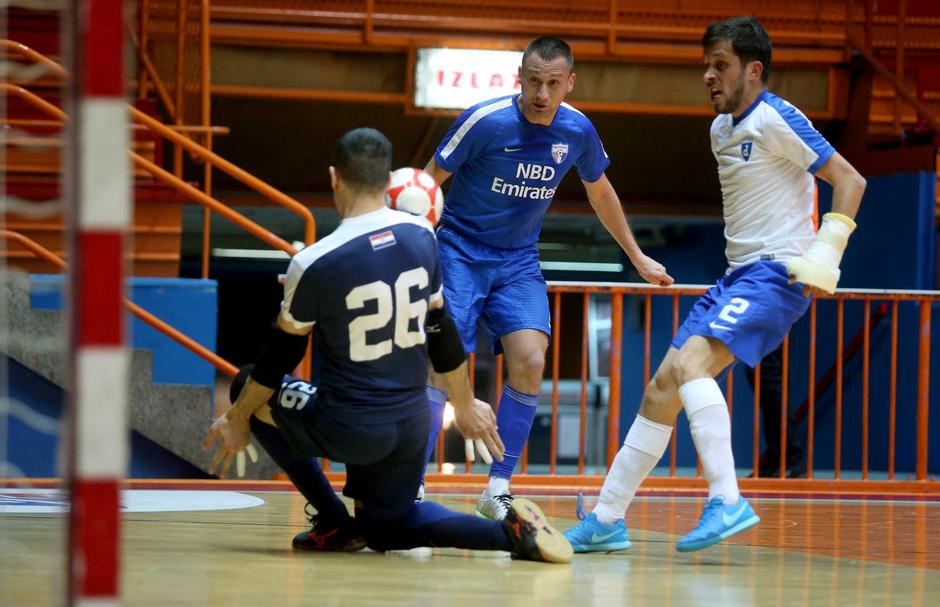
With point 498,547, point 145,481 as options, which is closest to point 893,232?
point 145,481

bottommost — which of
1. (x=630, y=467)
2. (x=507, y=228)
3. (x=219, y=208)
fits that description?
→ (x=630, y=467)

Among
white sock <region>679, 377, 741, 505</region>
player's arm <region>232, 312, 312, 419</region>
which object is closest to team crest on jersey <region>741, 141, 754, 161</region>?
white sock <region>679, 377, 741, 505</region>

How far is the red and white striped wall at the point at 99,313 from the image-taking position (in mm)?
2311

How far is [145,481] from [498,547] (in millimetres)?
3737

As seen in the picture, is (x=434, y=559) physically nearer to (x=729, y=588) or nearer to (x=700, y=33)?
(x=729, y=588)

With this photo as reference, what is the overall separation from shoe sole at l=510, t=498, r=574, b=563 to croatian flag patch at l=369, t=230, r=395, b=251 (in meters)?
0.97

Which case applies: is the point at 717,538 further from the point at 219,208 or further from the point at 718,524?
the point at 219,208

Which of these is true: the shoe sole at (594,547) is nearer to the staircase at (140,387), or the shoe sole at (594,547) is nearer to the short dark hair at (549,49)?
the short dark hair at (549,49)

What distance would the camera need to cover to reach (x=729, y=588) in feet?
13.4

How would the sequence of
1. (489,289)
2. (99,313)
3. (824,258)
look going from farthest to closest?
(489,289) < (824,258) < (99,313)

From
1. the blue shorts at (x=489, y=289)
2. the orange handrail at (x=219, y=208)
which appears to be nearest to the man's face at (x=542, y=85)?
the blue shorts at (x=489, y=289)

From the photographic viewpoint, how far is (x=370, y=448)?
14.4 ft

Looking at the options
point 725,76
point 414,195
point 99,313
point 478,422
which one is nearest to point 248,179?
point 414,195

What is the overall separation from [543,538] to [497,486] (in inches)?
49.9
